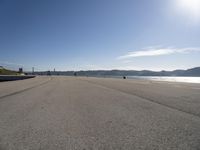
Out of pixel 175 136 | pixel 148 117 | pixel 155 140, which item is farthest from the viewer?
pixel 148 117

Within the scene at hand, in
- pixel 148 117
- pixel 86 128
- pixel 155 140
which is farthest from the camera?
pixel 148 117

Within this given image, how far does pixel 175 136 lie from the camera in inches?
148

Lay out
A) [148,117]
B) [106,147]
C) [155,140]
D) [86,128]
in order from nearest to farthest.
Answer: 1. [106,147]
2. [155,140]
3. [86,128]
4. [148,117]

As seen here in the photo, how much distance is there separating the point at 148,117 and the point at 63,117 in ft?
8.61

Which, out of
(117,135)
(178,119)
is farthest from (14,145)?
(178,119)

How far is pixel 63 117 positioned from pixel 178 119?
3449 millimetres

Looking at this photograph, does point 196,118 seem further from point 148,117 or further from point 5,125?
point 5,125

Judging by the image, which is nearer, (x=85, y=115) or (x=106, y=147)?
(x=106, y=147)

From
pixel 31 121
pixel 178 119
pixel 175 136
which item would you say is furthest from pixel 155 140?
pixel 31 121

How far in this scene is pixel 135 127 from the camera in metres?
4.42

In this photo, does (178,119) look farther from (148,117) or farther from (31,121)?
(31,121)

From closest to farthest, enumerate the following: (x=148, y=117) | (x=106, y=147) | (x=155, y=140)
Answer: (x=106, y=147) → (x=155, y=140) → (x=148, y=117)

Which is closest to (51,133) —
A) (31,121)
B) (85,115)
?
(31,121)

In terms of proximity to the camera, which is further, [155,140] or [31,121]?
[31,121]
